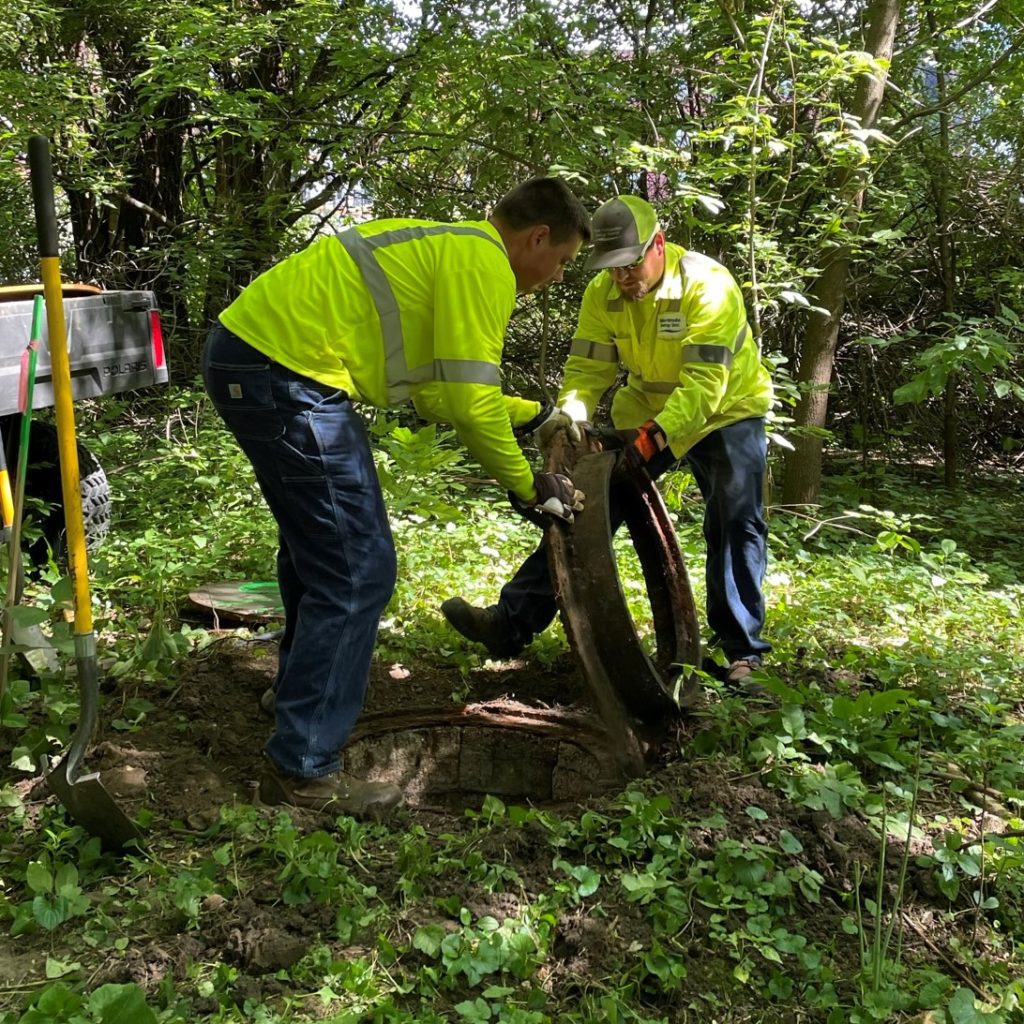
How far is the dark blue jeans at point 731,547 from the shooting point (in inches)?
143

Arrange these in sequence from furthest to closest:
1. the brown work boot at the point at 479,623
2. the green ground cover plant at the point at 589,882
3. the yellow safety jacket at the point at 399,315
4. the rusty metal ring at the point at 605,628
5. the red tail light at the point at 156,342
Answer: the red tail light at the point at 156,342
the brown work boot at the point at 479,623
the rusty metal ring at the point at 605,628
the yellow safety jacket at the point at 399,315
the green ground cover plant at the point at 589,882

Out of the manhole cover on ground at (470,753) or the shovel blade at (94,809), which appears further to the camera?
the manhole cover on ground at (470,753)

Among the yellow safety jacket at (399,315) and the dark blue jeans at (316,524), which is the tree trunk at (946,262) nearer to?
the yellow safety jacket at (399,315)

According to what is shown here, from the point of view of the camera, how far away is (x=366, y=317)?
2.70 meters

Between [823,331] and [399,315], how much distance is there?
4844 mm

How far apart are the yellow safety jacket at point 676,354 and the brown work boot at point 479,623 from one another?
95 centimetres

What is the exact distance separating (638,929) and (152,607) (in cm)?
301

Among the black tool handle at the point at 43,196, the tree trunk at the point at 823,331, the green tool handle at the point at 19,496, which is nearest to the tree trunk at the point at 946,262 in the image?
the tree trunk at the point at 823,331

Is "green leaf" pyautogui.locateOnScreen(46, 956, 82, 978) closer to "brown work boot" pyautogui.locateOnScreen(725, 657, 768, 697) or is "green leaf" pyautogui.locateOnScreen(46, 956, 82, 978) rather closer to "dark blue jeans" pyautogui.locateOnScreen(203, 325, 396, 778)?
"dark blue jeans" pyautogui.locateOnScreen(203, 325, 396, 778)

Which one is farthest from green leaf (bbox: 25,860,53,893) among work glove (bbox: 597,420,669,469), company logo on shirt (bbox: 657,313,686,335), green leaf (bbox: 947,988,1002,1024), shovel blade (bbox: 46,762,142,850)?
company logo on shirt (bbox: 657,313,686,335)

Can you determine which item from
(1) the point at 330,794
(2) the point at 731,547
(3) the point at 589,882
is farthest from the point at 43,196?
(2) the point at 731,547

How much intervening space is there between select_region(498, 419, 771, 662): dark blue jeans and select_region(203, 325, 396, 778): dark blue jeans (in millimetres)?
1036

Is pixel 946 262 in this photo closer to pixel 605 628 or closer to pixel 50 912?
pixel 605 628

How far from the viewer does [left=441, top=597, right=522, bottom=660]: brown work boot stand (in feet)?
12.5
